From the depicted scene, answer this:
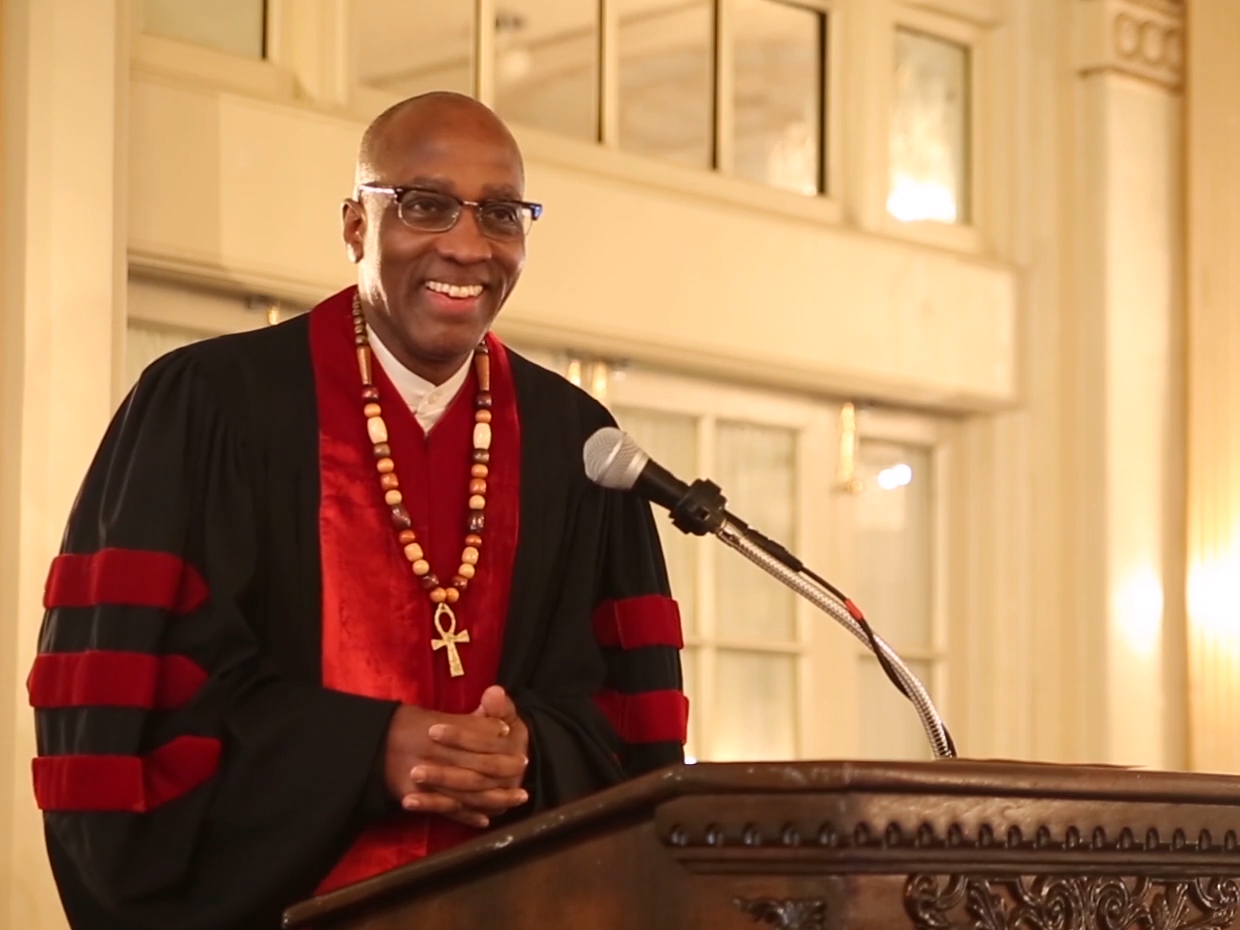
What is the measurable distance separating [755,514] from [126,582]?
Result: 10.5 feet

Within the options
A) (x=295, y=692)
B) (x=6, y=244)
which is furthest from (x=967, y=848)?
(x=6, y=244)

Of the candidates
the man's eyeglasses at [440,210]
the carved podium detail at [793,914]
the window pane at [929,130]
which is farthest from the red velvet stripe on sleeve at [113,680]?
the window pane at [929,130]

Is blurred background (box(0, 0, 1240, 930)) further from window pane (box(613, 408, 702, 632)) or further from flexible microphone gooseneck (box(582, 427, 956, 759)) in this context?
flexible microphone gooseneck (box(582, 427, 956, 759))

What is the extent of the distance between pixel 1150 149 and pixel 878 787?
4556 millimetres

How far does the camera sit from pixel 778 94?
550cm

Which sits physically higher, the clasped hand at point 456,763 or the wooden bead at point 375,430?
the wooden bead at point 375,430

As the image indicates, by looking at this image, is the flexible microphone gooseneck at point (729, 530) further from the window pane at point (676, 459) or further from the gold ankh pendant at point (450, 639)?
the window pane at point (676, 459)

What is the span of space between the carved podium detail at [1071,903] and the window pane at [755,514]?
3409 mm

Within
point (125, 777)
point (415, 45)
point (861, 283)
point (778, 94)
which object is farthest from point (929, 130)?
point (125, 777)

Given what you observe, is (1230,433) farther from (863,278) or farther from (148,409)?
(148,409)

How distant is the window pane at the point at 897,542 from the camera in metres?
5.73

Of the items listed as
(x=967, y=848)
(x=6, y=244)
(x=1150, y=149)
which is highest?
(x=1150, y=149)

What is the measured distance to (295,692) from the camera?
2.33 meters

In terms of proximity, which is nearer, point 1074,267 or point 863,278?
point 863,278
